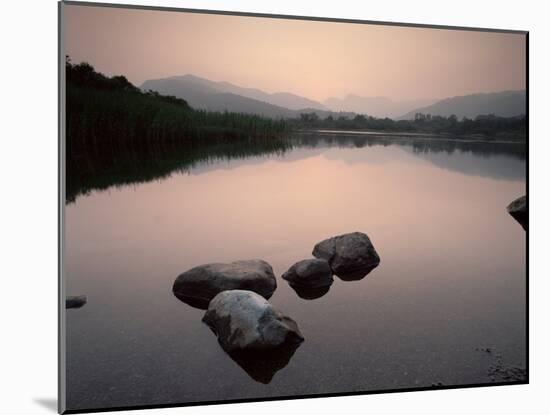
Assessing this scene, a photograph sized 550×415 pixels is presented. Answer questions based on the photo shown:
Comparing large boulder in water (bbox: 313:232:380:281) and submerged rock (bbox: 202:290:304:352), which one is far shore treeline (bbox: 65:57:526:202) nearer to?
large boulder in water (bbox: 313:232:380:281)

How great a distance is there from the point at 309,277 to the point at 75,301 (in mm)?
1482

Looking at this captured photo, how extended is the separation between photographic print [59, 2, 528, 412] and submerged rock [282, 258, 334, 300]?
0.03 ft

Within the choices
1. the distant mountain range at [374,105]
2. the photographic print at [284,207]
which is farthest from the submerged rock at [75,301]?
the distant mountain range at [374,105]

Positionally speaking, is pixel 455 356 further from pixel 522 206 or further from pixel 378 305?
pixel 522 206

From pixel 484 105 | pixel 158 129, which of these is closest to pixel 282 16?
pixel 158 129

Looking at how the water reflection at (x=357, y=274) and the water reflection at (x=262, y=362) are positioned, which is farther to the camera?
the water reflection at (x=357, y=274)

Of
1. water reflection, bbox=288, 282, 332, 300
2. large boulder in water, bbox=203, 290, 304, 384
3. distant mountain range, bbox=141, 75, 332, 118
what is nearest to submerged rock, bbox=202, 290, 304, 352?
large boulder in water, bbox=203, 290, 304, 384

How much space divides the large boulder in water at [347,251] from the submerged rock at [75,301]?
148 cm

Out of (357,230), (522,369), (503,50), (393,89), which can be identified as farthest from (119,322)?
(503,50)

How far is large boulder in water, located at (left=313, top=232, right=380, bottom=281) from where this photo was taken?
399 cm

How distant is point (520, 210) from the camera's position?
4098 mm

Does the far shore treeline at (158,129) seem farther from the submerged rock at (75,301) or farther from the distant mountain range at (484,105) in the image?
the submerged rock at (75,301)

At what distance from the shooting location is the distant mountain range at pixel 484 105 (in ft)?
13.4

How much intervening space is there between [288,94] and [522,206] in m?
1.77
